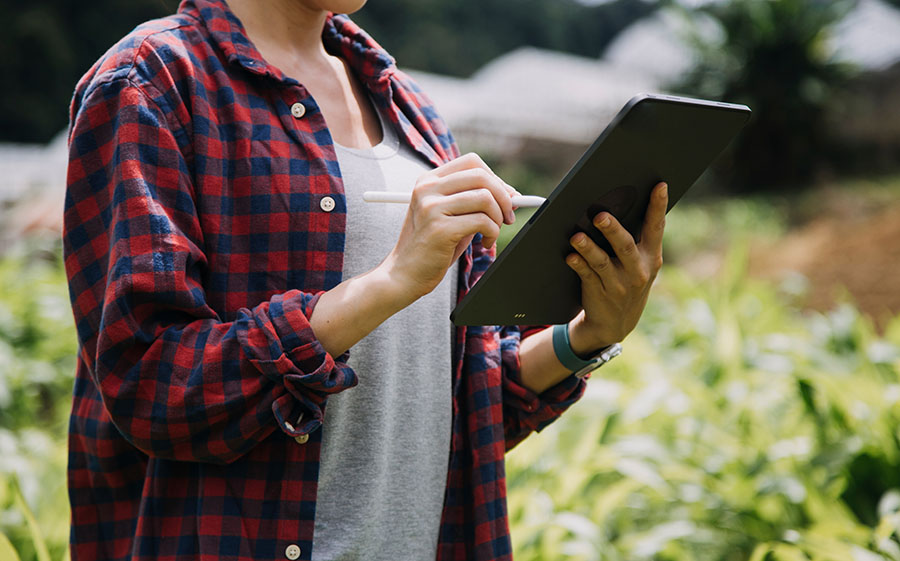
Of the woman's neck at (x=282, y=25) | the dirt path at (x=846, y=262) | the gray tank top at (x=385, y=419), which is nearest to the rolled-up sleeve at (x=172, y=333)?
the gray tank top at (x=385, y=419)

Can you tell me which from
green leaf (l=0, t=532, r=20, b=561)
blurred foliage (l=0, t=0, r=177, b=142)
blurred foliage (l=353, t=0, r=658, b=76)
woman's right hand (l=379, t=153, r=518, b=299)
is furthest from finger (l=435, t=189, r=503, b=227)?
blurred foliage (l=0, t=0, r=177, b=142)

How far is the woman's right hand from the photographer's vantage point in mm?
844

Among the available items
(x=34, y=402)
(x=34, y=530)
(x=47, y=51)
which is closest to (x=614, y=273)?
(x=34, y=530)

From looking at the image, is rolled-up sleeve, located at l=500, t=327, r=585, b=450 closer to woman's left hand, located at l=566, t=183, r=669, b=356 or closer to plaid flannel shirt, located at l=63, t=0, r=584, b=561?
woman's left hand, located at l=566, t=183, r=669, b=356

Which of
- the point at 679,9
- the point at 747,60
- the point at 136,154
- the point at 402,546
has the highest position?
the point at 679,9

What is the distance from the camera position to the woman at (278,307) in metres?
0.87

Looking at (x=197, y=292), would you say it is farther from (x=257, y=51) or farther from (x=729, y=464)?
(x=729, y=464)

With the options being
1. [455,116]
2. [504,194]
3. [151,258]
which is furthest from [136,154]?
[455,116]

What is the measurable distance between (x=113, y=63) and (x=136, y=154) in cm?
12

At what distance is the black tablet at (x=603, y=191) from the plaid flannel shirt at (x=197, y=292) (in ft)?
0.55

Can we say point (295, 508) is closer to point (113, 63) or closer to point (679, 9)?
point (113, 63)

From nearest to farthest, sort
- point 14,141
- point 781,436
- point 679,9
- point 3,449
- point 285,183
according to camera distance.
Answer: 1. point 285,183
2. point 781,436
3. point 3,449
4. point 679,9
5. point 14,141

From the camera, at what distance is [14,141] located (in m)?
18.4

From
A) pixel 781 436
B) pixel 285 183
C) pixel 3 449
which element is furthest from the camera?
pixel 3 449
